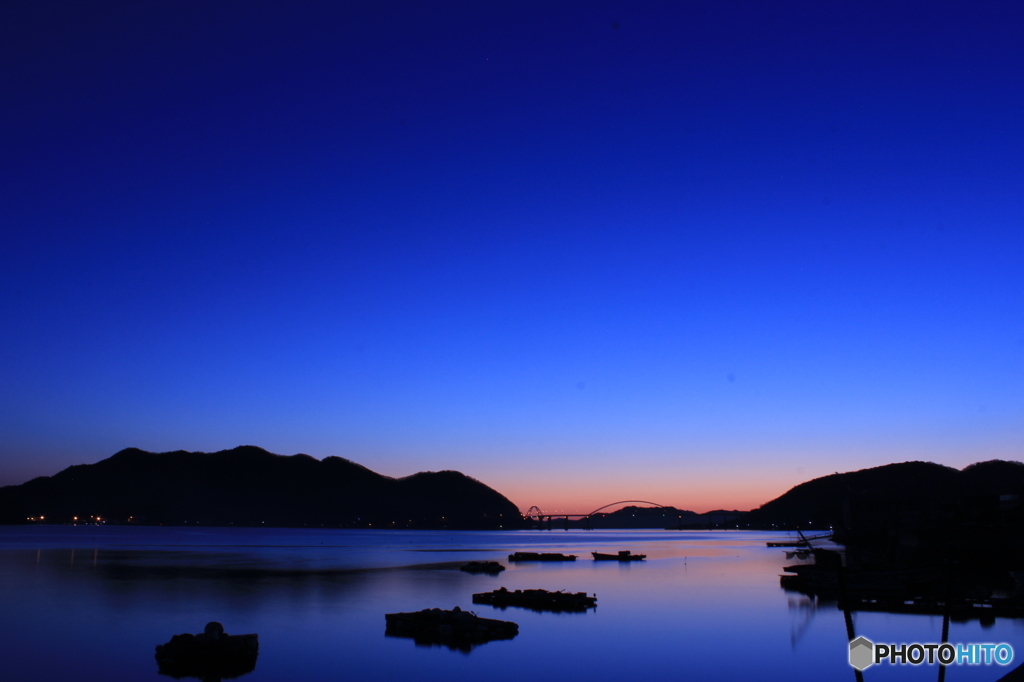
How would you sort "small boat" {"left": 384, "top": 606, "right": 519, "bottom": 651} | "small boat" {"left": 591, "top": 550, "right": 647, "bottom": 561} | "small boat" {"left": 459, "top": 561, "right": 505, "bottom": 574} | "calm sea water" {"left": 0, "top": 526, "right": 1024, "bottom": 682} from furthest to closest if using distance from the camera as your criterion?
"small boat" {"left": 591, "top": 550, "right": 647, "bottom": 561} < "small boat" {"left": 459, "top": 561, "right": 505, "bottom": 574} < "small boat" {"left": 384, "top": 606, "right": 519, "bottom": 651} < "calm sea water" {"left": 0, "top": 526, "right": 1024, "bottom": 682}

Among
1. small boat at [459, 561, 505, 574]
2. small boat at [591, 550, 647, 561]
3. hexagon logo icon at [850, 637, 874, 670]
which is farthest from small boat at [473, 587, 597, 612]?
small boat at [591, 550, 647, 561]

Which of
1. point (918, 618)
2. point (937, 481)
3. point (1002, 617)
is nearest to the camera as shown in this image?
point (1002, 617)

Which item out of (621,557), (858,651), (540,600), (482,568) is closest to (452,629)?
(540,600)

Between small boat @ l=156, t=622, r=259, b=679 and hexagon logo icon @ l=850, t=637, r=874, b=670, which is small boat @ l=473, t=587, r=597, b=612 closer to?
small boat @ l=156, t=622, r=259, b=679

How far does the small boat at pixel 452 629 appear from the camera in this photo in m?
26.5

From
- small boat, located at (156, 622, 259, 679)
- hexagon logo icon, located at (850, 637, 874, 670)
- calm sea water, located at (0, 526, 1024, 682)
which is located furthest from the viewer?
calm sea water, located at (0, 526, 1024, 682)

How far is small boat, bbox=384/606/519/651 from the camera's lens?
2647cm

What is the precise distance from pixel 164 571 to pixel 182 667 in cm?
4451

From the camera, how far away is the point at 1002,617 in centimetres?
3139

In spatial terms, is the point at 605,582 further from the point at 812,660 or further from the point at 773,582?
the point at 812,660

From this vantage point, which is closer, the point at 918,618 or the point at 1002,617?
the point at 1002,617

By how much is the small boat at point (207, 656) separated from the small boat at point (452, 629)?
21.2 feet

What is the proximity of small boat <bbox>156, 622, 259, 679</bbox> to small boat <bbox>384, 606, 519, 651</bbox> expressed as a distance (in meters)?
6.47

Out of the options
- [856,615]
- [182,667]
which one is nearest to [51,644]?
[182,667]
